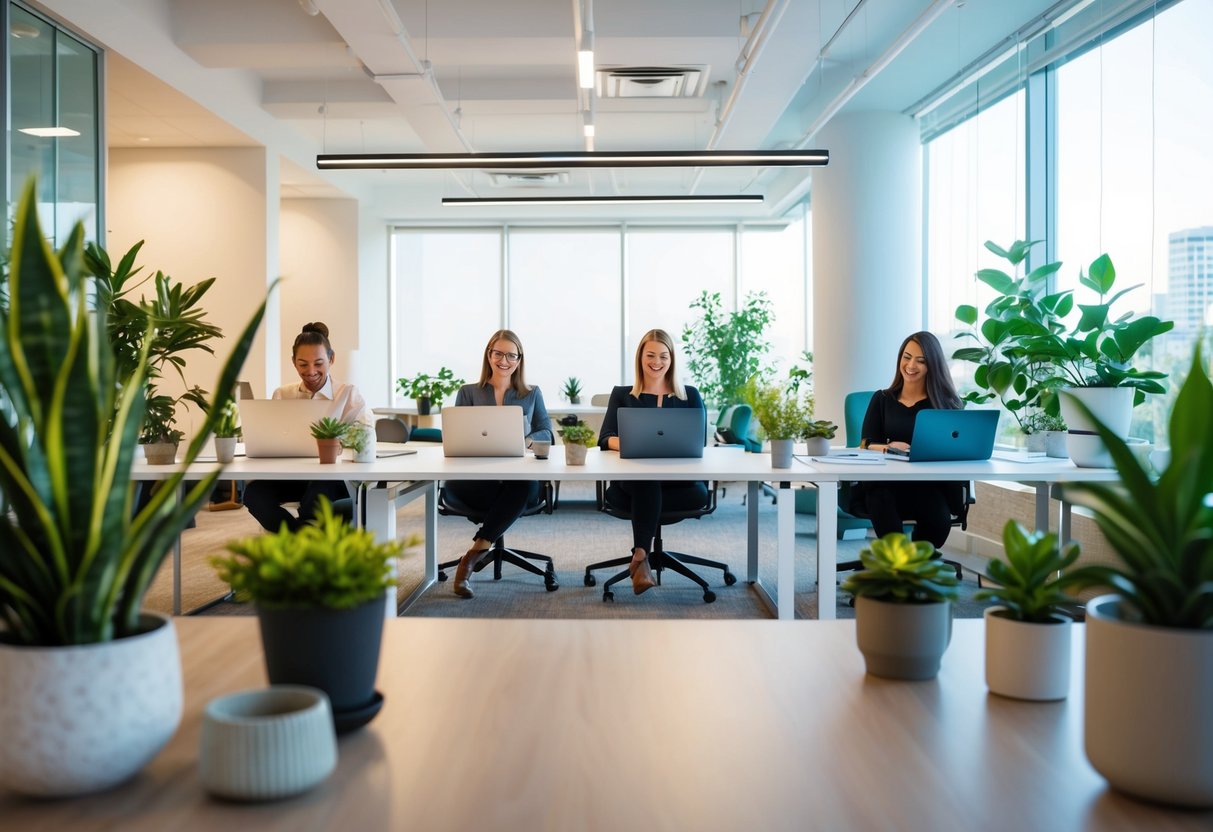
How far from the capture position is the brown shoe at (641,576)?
4.59m

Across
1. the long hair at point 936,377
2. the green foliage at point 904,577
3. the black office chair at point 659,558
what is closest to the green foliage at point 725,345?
the black office chair at point 659,558

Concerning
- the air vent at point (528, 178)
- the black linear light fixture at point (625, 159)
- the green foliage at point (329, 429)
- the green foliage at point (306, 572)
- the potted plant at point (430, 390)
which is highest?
the air vent at point (528, 178)

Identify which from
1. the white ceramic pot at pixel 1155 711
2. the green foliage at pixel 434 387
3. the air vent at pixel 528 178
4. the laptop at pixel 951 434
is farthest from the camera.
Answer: the air vent at pixel 528 178

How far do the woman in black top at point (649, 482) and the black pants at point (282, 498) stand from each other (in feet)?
4.38

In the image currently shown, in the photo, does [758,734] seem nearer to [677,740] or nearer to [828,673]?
[677,740]

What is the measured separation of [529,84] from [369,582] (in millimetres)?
7627

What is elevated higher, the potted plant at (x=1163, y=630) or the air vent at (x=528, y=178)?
the air vent at (x=528, y=178)

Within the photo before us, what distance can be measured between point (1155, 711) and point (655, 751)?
1.39ft

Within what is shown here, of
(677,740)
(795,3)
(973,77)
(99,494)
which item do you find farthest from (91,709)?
(973,77)

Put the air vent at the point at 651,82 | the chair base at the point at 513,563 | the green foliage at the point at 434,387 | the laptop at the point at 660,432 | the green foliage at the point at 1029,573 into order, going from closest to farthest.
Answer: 1. the green foliage at the point at 1029,573
2. the laptop at the point at 660,432
3. the chair base at the point at 513,563
4. the air vent at the point at 651,82
5. the green foliage at the point at 434,387

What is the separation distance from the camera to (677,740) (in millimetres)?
911

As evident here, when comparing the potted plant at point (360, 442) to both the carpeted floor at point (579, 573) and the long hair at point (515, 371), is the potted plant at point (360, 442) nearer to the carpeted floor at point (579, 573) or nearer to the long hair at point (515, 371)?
the carpeted floor at point (579, 573)

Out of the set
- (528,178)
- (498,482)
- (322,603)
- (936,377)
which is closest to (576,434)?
(498,482)

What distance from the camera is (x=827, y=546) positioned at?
3762 millimetres
